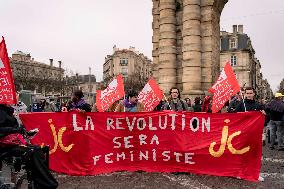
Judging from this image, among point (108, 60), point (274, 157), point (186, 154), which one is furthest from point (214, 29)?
→ point (108, 60)

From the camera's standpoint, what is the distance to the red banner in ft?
26.7

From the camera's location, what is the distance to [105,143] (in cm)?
845

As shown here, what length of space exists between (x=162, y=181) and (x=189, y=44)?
39.4 feet

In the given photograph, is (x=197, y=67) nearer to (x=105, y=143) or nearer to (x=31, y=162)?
(x=105, y=143)

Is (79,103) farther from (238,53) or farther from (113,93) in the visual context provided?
(238,53)

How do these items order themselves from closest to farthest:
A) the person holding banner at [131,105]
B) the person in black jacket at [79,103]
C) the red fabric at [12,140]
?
the red fabric at [12,140]
the person in black jacket at [79,103]
the person holding banner at [131,105]

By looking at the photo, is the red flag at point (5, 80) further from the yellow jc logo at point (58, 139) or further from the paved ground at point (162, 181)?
the yellow jc logo at point (58, 139)

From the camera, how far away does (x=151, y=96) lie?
11727 millimetres

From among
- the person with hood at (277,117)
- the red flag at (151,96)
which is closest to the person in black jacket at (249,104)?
the red flag at (151,96)

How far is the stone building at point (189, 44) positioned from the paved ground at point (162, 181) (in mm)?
10599

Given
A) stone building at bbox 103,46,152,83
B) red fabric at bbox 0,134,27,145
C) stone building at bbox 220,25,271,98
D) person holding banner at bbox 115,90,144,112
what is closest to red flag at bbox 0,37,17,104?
red fabric at bbox 0,134,27,145

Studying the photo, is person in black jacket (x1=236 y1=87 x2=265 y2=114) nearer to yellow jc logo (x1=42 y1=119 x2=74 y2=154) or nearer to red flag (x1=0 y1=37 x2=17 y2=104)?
yellow jc logo (x1=42 y1=119 x2=74 y2=154)

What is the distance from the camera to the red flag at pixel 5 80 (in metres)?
5.80

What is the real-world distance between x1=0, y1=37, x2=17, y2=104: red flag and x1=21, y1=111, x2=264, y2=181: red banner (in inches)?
97.9
